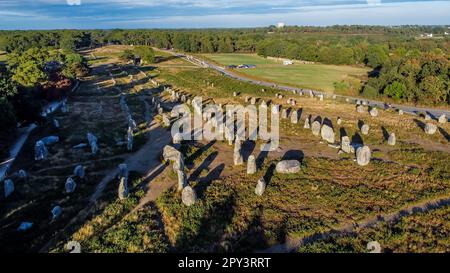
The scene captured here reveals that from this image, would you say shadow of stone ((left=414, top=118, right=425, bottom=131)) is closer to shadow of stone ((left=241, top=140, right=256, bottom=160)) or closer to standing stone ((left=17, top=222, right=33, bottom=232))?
shadow of stone ((left=241, top=140, right=256, bottom=160))

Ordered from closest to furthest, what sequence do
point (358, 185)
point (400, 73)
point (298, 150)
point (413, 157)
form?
point (358, 185) → point (413, 157) → point (298, 150) → point (400, 73)

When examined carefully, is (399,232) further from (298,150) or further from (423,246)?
(298,150)

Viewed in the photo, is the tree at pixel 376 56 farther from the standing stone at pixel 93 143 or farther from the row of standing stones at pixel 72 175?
the standing stone at pixel 93 143

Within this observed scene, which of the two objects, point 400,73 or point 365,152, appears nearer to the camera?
point 365,152

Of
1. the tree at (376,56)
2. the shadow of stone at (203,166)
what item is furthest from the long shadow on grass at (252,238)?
the tree at (376,56)

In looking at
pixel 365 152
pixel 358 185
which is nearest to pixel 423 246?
pixel 358 185

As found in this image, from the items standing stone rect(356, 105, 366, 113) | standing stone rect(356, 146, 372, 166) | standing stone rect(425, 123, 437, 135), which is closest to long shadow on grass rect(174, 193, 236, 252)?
standing stone rect(356, 146, 372, 166)
